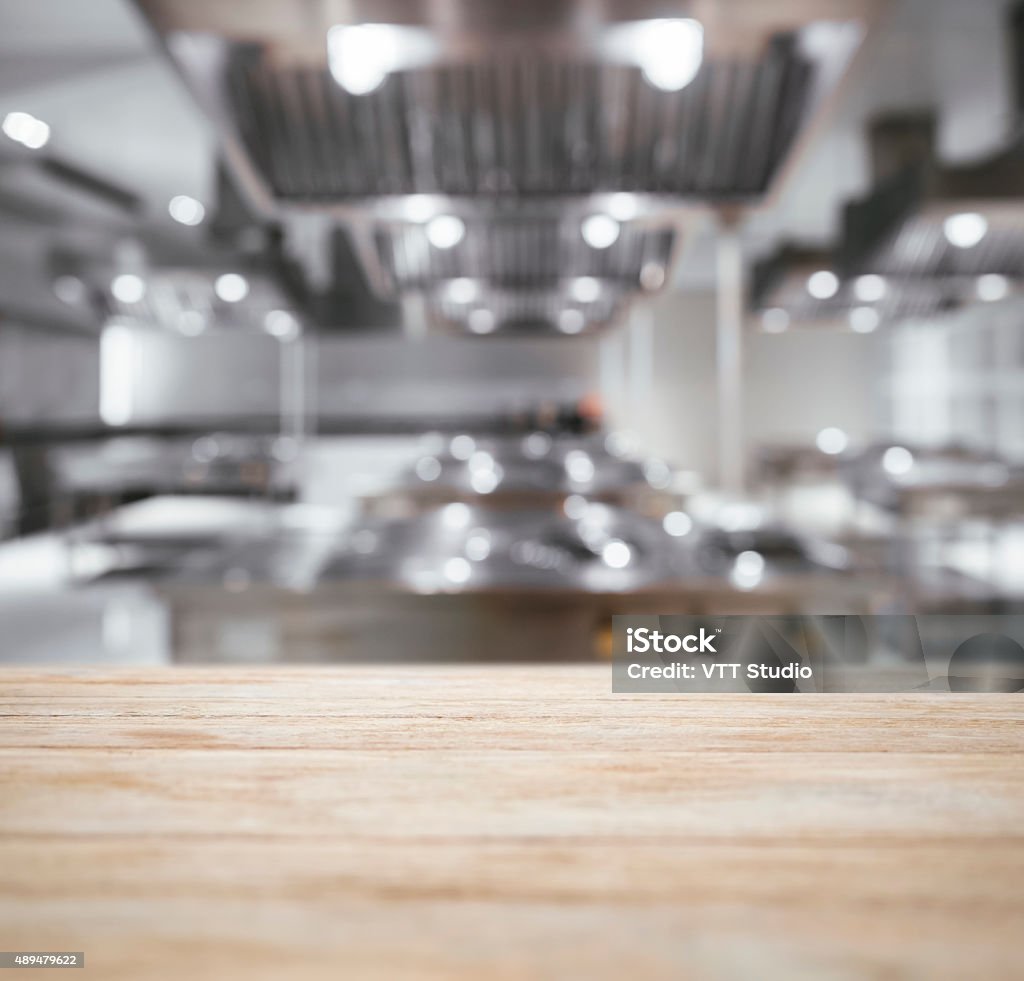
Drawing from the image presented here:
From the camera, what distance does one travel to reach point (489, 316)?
5129 millimetres

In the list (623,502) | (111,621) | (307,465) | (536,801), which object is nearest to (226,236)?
(111,621)

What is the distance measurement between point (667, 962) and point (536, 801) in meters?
0.11

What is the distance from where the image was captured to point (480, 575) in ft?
5.80

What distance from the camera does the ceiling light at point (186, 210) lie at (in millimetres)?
5730

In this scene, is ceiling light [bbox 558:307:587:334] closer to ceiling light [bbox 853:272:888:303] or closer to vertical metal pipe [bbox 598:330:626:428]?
ceiling light [bbox 853:272:888:303]

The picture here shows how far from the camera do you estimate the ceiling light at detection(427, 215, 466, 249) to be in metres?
2.55

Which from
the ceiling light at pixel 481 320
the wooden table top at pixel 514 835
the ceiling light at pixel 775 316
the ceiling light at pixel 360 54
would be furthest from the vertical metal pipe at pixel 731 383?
the wooden table top at pixel 514 835

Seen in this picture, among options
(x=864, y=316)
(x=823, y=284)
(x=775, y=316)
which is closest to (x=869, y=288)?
(x=823, y=284)

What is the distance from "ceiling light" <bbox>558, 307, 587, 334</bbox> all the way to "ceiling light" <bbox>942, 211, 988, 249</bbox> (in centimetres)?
194

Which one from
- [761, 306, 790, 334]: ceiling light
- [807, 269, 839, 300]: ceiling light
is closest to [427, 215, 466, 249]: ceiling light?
[807, 269, 839, 300]: ceiling light

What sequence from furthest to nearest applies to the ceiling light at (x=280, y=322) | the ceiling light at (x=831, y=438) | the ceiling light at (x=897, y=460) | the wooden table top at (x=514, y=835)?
the ceiling light at (x=831, y=438) → the ceiling light at (x=280, y=322) → the ceiling light at (x=897, y=460) → the wooden table top at (x=514, y=835)

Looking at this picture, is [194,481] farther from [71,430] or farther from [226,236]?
[226,236]

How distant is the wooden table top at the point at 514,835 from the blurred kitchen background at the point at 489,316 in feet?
3.25

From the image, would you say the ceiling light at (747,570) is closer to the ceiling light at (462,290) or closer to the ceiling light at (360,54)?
the ceiling light at (360,54)
